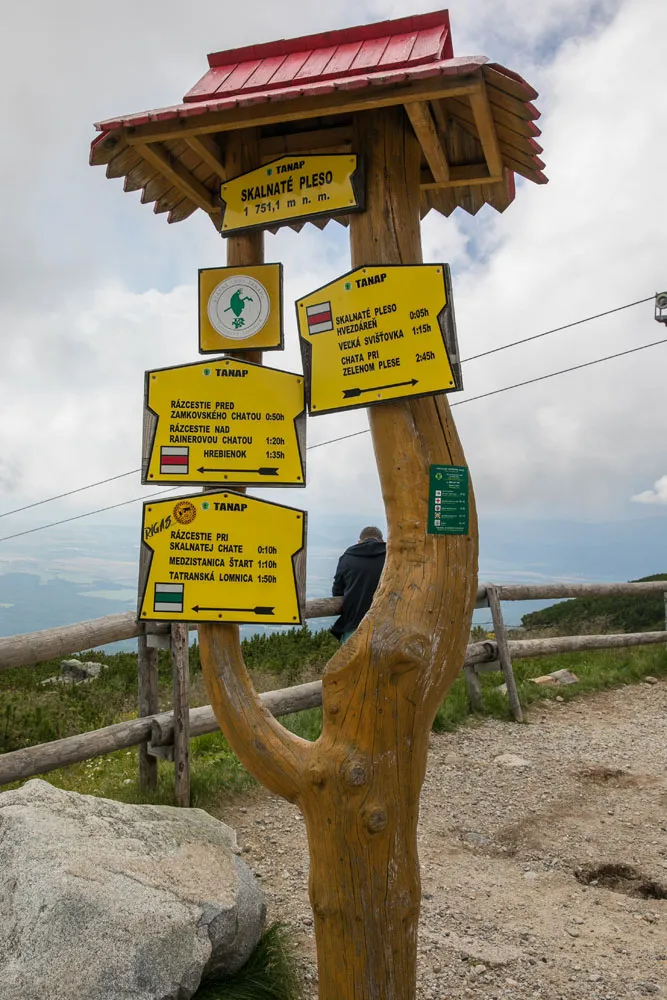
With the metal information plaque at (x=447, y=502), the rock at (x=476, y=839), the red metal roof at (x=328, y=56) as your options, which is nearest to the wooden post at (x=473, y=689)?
the rock at (x=476, y=839)

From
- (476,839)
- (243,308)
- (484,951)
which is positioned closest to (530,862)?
(476,839)

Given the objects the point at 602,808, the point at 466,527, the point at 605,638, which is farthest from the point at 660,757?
the point at 466,527

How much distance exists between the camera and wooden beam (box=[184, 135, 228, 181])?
2.89 m

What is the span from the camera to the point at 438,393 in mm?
2660

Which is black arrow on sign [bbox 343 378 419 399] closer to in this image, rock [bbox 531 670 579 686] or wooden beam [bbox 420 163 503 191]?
wooden beam [bbox 420 163 503 191]

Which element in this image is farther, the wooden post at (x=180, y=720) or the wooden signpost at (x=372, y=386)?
the wooden post at (x=180, y=720)

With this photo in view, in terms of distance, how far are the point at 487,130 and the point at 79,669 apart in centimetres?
1186

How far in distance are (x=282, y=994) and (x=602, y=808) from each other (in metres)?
3.08

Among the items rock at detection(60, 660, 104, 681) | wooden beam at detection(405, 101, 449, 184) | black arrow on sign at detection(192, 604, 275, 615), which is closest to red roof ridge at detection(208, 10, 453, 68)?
wooden beam at detection(405, 101, 449, 184)

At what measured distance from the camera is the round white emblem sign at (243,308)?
2.90 meters

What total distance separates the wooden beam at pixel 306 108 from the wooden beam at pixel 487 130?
60 mm

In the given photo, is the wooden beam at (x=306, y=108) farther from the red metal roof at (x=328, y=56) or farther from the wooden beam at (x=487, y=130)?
the red metal roof at (x=328, y=56)

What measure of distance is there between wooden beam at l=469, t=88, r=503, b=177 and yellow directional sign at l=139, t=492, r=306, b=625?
1.58 m

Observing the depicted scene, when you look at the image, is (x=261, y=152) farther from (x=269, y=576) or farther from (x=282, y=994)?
(x=282, y=994)
